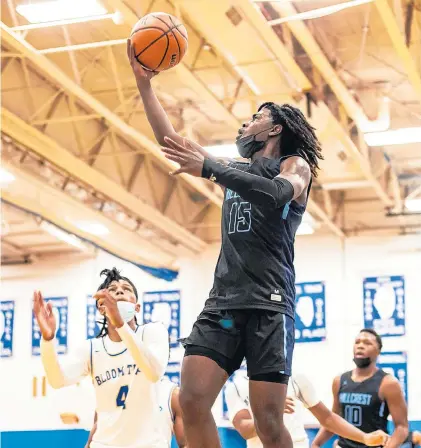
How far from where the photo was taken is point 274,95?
12578mm

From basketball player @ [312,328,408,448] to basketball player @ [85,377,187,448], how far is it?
2.44 m

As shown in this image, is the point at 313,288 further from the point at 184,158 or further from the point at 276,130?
the point at 184,158

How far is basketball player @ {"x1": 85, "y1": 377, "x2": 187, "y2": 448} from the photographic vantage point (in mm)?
6160

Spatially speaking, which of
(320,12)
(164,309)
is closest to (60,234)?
(164,309)

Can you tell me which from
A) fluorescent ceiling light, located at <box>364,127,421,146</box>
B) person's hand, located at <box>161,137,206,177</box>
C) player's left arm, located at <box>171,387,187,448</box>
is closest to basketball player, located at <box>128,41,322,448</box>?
person's hand, located at <box>161,137,206,177</box>

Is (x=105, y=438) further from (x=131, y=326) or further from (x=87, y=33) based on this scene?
(x=87, y=33)

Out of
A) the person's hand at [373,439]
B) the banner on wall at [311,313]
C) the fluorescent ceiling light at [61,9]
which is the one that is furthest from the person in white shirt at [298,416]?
the banner on wall at [311,313]

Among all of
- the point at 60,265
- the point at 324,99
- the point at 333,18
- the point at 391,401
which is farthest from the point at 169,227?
the point at 391,401

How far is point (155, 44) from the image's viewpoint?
4.37 metres

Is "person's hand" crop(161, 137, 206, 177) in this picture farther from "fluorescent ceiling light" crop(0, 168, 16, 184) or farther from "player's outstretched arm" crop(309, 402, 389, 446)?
"fluorescent ceiling light" crop(0, 168, 16, 184)

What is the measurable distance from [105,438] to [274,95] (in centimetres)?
750

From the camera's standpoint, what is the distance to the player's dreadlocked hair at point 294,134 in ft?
14.1

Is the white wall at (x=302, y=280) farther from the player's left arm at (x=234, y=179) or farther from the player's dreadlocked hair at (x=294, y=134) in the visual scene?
the player's left arm at (x=234, y=179)

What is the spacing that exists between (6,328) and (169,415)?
16218 mm
